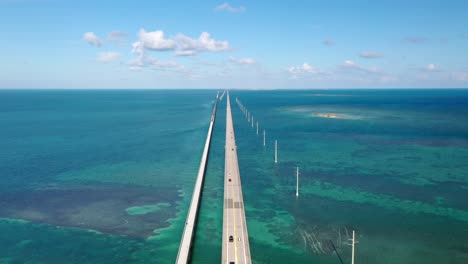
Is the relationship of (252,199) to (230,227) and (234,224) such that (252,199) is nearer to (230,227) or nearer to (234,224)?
(234,224)

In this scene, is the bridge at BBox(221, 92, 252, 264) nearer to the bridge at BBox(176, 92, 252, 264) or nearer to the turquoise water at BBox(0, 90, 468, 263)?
the bridge at BBox(176, 92, 252, 264)

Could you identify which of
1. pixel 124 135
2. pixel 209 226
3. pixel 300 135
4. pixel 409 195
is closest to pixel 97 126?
pixel 124 135

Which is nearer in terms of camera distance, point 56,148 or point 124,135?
point 56,148

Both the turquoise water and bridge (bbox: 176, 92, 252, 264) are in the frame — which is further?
the turquoise water

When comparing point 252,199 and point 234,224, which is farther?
point 252,199

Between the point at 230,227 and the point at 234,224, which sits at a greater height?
the point at 234,224

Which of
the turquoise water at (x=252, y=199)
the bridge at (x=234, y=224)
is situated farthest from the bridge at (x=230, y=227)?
the turquoise water at (x=252, y=199)

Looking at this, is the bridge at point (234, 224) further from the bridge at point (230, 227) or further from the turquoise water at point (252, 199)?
the turquoise water at point (252, 199)

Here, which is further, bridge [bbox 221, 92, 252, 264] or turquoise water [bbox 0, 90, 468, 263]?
turquoise water [bbox 0, 90, 468, 263]

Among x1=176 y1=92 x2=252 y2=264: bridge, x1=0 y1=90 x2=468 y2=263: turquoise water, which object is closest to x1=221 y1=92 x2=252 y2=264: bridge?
x1=176 y1=92 x2=252 y2=264: bridge

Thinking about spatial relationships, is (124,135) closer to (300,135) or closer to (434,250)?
(300,135)

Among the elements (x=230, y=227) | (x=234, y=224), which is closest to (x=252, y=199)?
(x=234, y=224)
